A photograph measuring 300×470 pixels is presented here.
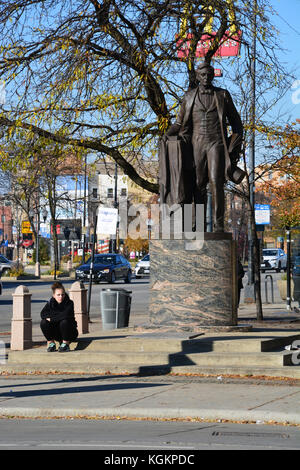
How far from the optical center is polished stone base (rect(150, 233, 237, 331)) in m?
14.0

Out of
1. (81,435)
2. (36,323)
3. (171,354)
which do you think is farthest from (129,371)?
(36,323)

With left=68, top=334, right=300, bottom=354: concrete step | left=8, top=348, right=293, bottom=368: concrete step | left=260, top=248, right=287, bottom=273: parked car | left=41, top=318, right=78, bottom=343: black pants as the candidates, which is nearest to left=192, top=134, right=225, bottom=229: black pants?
left=68, top=334, right=300, bottom=354: concrete step

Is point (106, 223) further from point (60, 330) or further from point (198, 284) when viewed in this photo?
point (60, 330)

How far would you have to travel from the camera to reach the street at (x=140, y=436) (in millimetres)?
7586

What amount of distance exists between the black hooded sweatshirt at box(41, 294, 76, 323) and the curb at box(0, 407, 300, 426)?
152 inches

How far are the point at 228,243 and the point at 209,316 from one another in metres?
1.23

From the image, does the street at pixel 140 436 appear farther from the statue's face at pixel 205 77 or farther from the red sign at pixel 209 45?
the red sign at pixel 209 45

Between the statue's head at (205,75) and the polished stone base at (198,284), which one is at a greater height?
the statue's head at (205,75)

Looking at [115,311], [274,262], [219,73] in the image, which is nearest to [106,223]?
[115,311]

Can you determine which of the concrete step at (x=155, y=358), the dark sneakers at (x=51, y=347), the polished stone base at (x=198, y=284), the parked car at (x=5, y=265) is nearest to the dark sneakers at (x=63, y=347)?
the dark sneakers at (x=51, y=347)

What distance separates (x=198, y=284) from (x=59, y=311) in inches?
88.4

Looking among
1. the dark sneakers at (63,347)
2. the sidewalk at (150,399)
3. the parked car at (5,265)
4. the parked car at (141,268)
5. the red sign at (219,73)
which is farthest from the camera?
the parked car at (5,265)

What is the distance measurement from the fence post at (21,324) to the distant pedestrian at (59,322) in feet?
4.66
